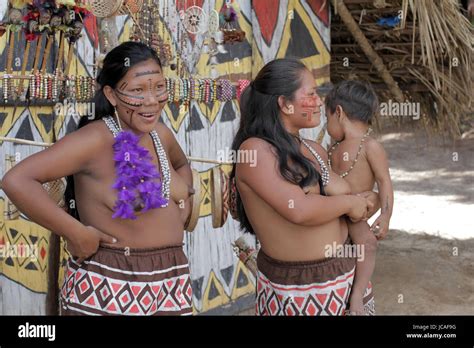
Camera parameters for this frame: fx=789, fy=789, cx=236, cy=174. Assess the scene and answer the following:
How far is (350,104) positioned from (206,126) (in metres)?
1.70

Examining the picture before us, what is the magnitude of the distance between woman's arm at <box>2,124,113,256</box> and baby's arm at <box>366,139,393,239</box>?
4.35ft

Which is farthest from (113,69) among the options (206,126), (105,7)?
(206,126)

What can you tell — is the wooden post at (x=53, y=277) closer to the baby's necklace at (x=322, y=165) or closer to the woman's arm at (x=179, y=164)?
the woman's arm at (x=179, y=164)

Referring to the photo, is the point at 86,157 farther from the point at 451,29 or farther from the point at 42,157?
the point at 451,29

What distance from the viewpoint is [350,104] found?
362cm

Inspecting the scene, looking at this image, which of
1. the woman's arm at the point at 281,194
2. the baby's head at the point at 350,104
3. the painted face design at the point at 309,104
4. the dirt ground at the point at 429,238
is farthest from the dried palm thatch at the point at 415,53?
the woman's arm at the point at 281,194

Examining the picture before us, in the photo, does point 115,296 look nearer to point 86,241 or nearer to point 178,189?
point 86,241

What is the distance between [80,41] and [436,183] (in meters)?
8.24

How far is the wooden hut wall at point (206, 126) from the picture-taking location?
4.01 m

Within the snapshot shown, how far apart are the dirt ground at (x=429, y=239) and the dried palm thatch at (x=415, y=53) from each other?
2.86ft

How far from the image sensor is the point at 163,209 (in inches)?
116

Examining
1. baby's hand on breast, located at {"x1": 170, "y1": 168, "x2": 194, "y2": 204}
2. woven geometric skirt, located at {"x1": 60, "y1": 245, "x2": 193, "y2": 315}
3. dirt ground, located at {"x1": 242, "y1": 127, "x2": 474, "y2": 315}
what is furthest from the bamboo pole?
woven geometric skirt, located at {"x1": 60, "y1": 245, "x2": 193, "y2": 315}

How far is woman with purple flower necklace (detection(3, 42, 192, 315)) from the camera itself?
2748mm
